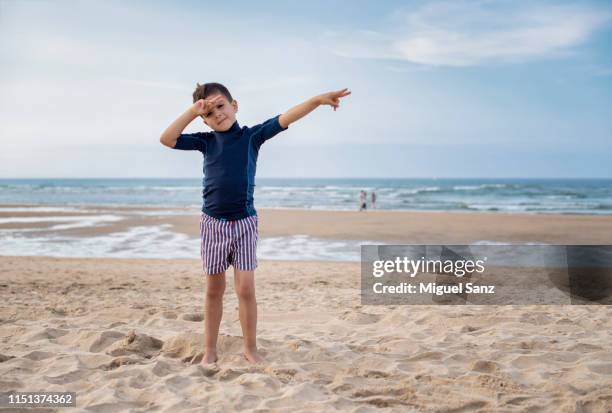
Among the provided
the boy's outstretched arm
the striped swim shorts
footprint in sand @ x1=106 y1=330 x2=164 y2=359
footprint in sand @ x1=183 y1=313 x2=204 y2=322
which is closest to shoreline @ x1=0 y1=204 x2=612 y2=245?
footprint in sand @ x1=183 y1=313 x2=204 y2=322

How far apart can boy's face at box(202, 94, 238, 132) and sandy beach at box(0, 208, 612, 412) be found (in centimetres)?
176

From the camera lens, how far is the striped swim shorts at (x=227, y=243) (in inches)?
146

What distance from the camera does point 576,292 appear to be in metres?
6.80

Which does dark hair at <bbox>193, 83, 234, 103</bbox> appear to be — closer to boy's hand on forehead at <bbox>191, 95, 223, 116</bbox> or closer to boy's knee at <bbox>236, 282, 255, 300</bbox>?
boy's hand on forehead at <bbox>191, 95, 223, 116</bbox>

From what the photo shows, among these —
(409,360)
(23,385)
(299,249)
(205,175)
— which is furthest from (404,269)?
(23,385)

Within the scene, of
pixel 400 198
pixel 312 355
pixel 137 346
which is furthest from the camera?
pixel 400 198

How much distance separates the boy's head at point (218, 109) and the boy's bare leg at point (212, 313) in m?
1.11

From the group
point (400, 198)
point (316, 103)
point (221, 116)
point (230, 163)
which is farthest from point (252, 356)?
point (400, 198)

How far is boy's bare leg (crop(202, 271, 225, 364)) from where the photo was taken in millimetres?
3863

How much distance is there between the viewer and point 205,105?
12.0ft

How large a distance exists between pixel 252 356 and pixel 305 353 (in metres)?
0.45

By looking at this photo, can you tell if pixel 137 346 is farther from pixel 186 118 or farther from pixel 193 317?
pixel 186 118

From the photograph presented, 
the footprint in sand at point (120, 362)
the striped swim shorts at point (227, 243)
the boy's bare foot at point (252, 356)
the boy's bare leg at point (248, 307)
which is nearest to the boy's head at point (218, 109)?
the striped swim shorts at point (227, 243)

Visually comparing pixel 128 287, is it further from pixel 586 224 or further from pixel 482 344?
pixel 586 224
